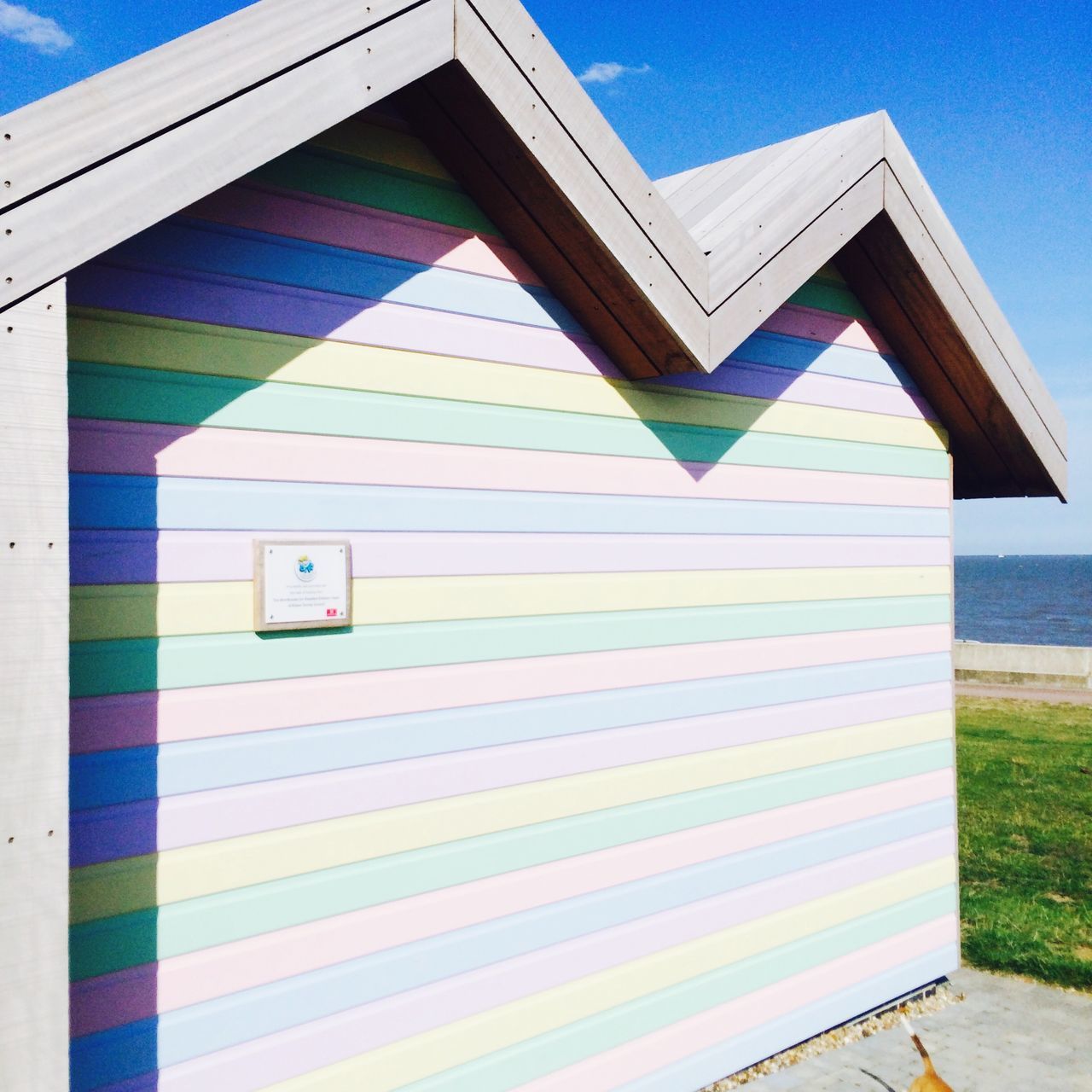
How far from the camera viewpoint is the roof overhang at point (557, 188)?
2600 mm

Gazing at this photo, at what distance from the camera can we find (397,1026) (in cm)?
360

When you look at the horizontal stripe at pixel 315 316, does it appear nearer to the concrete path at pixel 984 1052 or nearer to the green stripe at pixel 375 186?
the green stripe at pixel 375 186

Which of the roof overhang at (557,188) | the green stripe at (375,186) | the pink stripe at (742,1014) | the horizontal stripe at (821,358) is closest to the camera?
the roof overhang at (557,188)

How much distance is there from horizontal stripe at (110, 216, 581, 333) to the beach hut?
1 centimetres

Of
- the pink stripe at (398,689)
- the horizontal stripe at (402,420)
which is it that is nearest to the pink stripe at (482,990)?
the pink stripe at (398,689)

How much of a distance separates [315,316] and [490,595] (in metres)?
1.15

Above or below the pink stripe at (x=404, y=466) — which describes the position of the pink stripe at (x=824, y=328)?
above

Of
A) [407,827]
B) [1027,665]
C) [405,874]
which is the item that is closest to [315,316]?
[407,827]

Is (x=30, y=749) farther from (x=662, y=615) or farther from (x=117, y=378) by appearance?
(x=662, y=615)

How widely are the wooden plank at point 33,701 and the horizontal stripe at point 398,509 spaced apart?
1.30 ft

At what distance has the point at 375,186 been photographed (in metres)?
3.64

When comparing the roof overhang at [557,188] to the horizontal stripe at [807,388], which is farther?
the horizontal stripe at [807,388]

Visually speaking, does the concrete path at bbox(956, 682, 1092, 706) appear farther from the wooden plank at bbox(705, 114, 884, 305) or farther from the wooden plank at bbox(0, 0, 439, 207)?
the wooden plank at bbox(0, 0, 439, 207)

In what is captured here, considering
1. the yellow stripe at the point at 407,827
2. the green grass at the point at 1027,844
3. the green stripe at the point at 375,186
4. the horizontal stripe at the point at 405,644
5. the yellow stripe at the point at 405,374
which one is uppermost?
the green stripe at the point at 375,186
